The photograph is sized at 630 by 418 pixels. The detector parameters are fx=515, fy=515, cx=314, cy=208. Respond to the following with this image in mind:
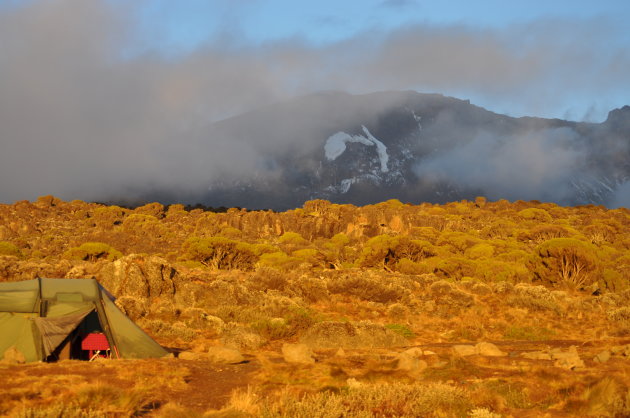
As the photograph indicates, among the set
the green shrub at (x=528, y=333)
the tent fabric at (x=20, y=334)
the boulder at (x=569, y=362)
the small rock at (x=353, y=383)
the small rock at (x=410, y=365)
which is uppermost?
the tent fabric at (x=20, y=334)

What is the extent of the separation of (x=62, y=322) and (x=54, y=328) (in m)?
0.29

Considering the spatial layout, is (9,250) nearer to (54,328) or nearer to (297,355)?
(54,328)

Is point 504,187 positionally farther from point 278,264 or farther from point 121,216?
point 278,264

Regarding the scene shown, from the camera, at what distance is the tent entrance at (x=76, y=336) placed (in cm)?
1328

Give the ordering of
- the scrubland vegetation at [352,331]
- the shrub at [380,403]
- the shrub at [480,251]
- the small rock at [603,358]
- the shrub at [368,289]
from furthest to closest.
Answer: the shrub at [480,251] → the shrub at [368,289] → the small rock at [603,358] → the scrubland vegetation at [352,331] → the shrub at [380,403]

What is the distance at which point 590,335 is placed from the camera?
21.3 metres

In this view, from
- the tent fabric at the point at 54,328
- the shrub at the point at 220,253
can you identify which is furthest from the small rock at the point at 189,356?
the shrub at the point at 220,253

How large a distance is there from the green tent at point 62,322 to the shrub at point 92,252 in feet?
101

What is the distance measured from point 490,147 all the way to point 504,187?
22792 millimetres

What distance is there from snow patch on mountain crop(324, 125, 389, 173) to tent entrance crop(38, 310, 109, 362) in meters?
138

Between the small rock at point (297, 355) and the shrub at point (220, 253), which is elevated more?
the shrub at point (220, 253)

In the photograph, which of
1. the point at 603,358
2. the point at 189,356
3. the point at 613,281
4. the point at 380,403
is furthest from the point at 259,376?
the point at 613,281

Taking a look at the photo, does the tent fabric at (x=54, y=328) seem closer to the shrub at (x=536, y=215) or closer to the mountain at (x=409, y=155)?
the shrub at (x=536, y=215)

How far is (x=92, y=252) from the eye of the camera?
44625 millimetres
